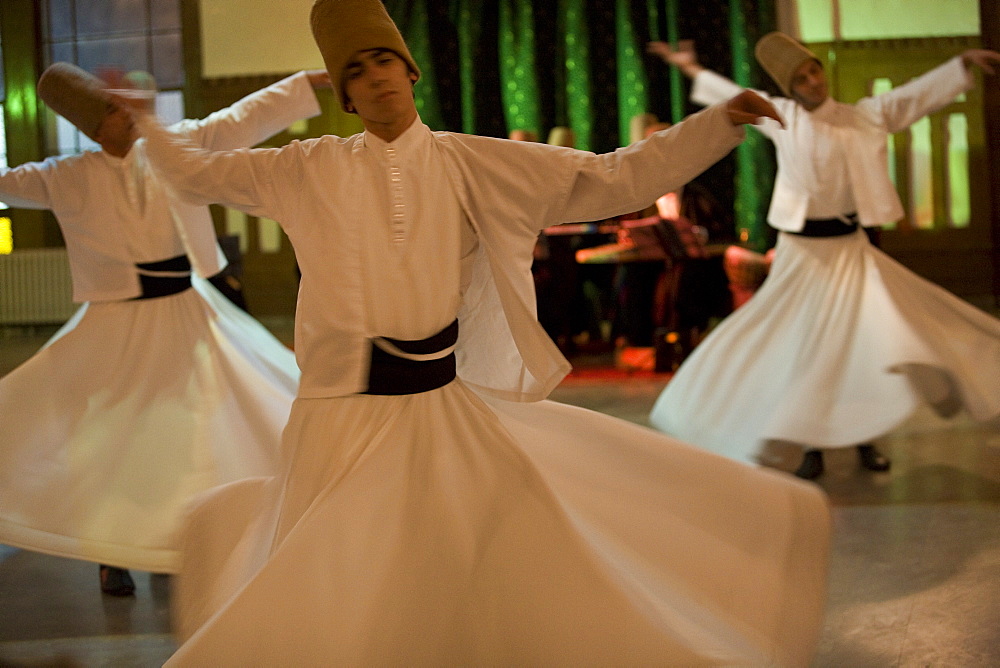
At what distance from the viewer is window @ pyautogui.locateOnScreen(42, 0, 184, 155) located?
32.6 feet

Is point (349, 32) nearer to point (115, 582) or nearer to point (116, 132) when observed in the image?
point (116, 132)

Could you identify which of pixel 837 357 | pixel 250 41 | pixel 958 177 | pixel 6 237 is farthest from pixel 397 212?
pixel 6 237

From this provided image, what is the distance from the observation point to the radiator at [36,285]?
982cm

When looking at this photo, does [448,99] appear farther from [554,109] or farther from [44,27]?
[44,27]

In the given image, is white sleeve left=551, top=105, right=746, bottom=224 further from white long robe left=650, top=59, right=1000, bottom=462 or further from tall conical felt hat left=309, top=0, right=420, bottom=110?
white long robe left=650, top=59, right=1000, bottom=462

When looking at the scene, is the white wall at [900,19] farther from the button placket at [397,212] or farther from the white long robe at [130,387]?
the button placket at [397,212]

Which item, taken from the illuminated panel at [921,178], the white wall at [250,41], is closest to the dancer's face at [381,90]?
the white wall at [250,41]

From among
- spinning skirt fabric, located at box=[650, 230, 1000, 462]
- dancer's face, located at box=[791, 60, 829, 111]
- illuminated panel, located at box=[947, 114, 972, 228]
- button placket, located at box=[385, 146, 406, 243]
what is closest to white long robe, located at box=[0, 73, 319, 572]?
button placket, located at box=[385, 146, 406, 243]

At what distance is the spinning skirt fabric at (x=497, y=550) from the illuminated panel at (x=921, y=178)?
7666mm

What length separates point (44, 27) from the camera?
32.9 ft

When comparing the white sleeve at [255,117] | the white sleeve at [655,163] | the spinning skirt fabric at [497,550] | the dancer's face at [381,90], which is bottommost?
the spinning skirt fabric at [497,550]

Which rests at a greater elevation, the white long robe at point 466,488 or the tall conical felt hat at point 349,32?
the tall conical felt hat at point 349,32

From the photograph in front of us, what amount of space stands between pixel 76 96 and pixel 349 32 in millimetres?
1444

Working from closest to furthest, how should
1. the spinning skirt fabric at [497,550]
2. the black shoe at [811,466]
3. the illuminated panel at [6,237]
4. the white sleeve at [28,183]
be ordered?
1. the spinning skirt fabric at [497,550]
2. the white sleeve at [28,183]
3. the black shoe at [811,466]
4. the illuminated panel at [6,237]
